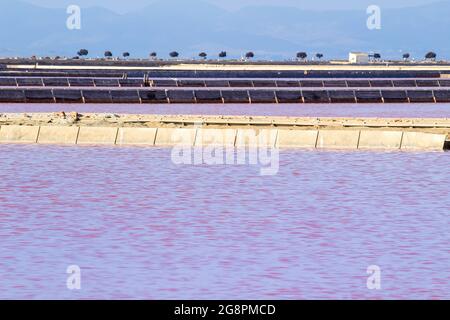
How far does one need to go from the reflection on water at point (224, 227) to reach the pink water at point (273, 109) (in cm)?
2615

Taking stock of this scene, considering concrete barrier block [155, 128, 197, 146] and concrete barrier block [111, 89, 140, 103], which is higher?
concrete barrier block [111, 89, 140, 103]

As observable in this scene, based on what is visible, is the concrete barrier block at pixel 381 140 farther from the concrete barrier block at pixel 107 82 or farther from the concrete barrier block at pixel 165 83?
the concrete barrier block at pixel 165 83

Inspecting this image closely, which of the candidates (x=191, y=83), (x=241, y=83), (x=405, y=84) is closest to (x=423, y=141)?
(x=241, y=83)

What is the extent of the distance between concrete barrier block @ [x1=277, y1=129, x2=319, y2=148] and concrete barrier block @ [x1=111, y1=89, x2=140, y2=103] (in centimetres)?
3480

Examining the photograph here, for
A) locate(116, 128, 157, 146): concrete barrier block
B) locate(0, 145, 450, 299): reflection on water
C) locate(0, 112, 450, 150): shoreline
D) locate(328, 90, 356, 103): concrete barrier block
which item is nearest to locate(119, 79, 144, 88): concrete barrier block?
locate(328, 90, 356, 103): concrete barrier block

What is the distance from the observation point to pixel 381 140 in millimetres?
48250

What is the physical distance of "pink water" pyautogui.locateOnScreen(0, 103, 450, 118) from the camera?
71.0 meters

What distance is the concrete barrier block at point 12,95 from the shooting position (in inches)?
3260

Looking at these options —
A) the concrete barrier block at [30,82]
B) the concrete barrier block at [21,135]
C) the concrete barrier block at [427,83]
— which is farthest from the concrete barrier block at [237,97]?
the concrete barrier block at [21,135]

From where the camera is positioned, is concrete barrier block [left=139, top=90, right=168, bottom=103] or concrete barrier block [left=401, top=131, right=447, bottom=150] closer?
concrete barrier block [left=401, top=131, right=447, bottom=150]

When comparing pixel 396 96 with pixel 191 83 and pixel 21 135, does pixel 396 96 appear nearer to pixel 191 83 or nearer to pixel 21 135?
pixel 191 83

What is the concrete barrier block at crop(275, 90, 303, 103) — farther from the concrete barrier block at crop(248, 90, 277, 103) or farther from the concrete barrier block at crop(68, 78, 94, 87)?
the concrete barrier block at crop(68, 78, 94, 87)

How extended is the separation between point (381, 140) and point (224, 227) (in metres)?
20.0
